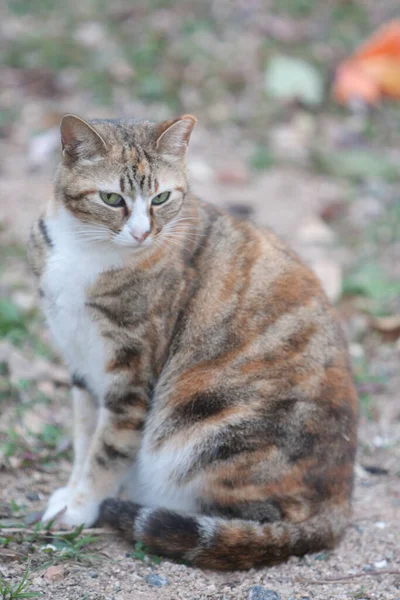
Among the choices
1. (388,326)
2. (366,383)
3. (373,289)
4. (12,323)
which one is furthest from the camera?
(373,289)

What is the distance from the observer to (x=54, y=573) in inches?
121

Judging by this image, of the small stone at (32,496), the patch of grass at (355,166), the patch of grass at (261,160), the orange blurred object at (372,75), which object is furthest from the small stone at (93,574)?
the orange blurred object at (372,75)

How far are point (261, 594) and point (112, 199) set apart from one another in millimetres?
1642

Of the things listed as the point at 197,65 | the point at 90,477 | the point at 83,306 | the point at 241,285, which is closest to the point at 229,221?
the point at 241,285

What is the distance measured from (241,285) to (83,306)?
700mm

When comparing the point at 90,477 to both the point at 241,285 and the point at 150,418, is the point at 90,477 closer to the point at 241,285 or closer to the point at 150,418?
the point at 150,418

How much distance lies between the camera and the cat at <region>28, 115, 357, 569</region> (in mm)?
3262

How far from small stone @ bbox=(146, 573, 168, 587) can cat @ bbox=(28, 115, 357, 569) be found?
0.40 ft

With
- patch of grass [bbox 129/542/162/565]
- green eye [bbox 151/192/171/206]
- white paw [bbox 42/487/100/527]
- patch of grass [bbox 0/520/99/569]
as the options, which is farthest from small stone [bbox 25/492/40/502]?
green eye [bbox 151/192/171/206]

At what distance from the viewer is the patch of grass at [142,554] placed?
3296 mm

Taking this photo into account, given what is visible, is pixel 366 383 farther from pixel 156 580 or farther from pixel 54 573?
pixel 54 573

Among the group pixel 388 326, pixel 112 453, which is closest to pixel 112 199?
pixel 112 453

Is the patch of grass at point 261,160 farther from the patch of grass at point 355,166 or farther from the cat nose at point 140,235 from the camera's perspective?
the cat nose at point 140,235

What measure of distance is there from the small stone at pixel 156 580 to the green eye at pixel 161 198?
1.49 meters
